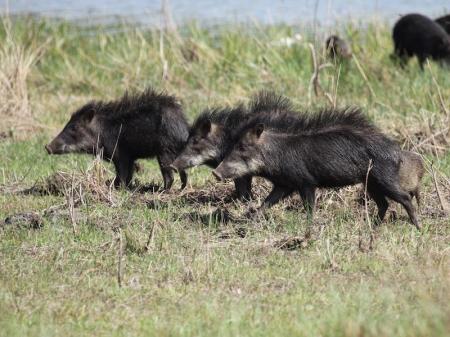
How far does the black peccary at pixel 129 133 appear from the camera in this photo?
937 cm

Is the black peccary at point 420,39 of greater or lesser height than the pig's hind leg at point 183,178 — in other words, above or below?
Answer: below

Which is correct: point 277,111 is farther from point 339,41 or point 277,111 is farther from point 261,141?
point 339,41

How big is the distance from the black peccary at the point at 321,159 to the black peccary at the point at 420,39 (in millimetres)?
7504

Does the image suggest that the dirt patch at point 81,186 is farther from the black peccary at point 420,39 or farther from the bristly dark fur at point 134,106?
the black peccary at point 420,39

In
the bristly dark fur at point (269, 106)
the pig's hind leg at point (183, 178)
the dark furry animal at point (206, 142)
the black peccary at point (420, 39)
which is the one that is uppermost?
the bristly dark fur at point (269, 106)

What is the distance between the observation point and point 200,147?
8867 mm

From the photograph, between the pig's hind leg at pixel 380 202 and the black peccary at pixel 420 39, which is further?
the black peccary at pixel 420 39

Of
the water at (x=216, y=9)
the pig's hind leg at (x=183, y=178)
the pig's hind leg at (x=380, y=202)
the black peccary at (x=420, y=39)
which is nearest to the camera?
the pig's hind leg at (x=380, y=202)

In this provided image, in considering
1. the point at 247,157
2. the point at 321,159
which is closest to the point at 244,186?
the point at 247,157

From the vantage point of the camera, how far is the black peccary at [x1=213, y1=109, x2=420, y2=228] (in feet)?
25.1

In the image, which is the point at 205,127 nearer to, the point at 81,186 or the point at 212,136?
the point at 212,136

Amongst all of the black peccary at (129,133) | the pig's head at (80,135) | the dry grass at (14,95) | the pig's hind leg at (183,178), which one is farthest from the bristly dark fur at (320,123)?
the dry grass at (14,95)

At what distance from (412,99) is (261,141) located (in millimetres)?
4541

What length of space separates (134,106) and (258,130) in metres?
1.96
